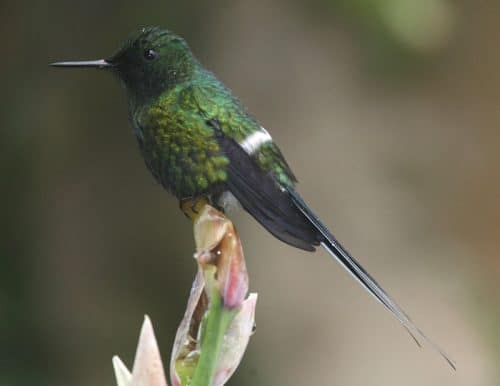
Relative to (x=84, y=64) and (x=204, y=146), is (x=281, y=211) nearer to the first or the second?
(x=204, y=146)

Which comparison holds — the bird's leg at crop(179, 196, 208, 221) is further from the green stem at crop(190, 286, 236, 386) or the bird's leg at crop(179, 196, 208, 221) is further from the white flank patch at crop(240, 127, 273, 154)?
the green stem at crop(190, 286, 236, 386)

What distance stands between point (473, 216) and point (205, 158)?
5.79 feet

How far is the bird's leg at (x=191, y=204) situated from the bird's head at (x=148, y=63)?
141 millimetres

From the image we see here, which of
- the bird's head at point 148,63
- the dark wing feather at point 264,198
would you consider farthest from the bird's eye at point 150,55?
the dark wing feather at point 264,198

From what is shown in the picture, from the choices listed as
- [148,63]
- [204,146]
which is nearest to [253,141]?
[204,146]

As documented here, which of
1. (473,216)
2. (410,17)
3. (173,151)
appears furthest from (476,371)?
(173,151)

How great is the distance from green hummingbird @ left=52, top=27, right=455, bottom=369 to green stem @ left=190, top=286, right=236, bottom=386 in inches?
9.2

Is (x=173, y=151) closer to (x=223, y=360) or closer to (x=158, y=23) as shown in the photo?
(x=223, y=360)

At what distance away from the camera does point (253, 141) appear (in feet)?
2.98

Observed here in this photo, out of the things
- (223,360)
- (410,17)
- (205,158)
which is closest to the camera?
(223,360)

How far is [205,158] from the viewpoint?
2.82ft

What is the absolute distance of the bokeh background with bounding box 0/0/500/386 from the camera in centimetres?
236

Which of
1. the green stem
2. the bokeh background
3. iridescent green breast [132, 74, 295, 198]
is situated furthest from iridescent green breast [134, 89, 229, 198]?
the bokeh background

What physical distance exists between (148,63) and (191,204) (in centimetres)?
19
